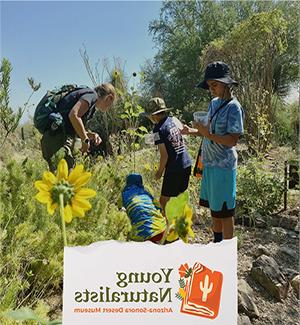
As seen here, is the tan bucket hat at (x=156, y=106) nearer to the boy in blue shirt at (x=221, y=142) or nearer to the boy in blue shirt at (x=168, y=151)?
the boy in blue shirt at (x=168, y=151)

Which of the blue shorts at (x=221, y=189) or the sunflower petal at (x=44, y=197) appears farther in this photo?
the blue shorts at (x=221, y=189)

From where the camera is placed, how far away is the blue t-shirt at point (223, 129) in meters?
1.17

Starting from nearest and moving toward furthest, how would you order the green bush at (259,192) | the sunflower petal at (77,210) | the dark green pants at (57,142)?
the sunflower petal at (77,210) < the dark green pants at (57,142) < the green bush at (259,192)

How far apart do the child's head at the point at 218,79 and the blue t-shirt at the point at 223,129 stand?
4 centimetres

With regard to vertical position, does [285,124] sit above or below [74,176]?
above

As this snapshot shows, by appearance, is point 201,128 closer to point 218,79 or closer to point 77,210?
point 218,79

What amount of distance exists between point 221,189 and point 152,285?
36.1 inches

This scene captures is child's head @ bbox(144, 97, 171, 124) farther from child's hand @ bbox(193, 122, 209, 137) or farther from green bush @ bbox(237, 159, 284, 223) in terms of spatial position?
green bush @ bbox(237, 159, 284, 223)

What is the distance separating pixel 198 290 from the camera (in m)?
0.39

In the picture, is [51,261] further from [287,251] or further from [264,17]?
[264,17]

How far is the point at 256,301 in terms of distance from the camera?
130 centimetres

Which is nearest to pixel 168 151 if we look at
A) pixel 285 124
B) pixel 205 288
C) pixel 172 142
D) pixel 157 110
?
pixel 172 142

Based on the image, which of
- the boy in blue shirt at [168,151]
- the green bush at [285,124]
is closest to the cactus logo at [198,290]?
the boy in blue shirt at [168,151]

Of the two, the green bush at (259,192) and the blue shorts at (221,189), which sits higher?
the blue shorts at (221,189)
